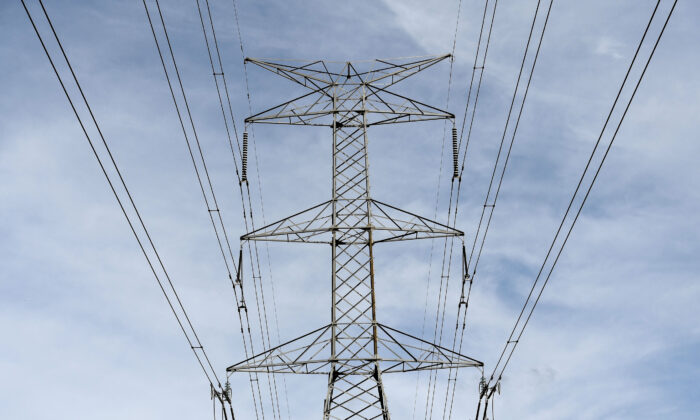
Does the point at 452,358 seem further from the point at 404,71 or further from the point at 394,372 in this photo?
the point at 404,71

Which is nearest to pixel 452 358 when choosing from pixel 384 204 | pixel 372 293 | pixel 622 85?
pixel 372 293

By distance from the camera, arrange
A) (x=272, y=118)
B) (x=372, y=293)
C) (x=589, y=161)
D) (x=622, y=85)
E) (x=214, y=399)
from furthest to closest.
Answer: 1. (x=272, y=118)
2. (x=372, y=293)
3. (x=214, y=399)
4. (x=589, y=161)
5. (x=622, y=85)

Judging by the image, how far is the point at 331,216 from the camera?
20188mm

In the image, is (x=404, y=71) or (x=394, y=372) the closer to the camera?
(x=394, y=372)

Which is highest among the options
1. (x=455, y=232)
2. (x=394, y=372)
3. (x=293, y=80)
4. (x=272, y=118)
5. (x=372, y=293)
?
(x=293, y=80)

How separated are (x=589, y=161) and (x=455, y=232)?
387 inches

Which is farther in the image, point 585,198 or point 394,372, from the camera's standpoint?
point 394,372

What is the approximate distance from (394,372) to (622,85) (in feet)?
37.1

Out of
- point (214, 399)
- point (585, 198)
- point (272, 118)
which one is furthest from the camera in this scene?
point (272, 118)

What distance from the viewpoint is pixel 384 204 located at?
19969mm

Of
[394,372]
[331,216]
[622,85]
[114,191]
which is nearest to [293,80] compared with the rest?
[331,216]

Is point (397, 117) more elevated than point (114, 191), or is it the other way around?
point (397, 117)

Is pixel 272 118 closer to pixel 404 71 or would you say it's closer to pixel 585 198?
pixel 404 71

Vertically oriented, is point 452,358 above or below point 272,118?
below
